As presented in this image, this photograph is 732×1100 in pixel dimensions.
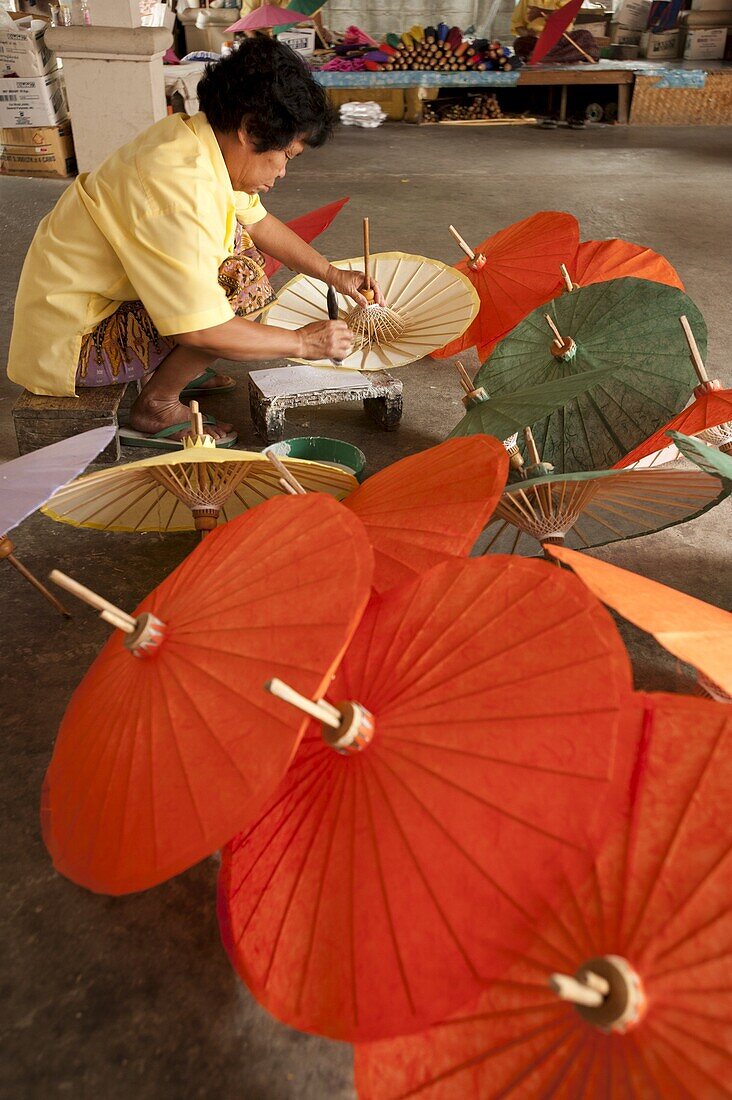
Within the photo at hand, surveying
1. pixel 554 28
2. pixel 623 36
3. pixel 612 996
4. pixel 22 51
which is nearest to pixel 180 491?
pixel 612 996

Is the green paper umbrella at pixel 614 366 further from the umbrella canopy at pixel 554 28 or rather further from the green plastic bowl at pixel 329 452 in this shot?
the umbrella canopy at pixel 554 28

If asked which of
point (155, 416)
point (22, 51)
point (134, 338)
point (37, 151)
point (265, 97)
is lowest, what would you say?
point (155, 416)

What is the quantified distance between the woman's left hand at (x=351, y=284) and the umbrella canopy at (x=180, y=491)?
0.83 m

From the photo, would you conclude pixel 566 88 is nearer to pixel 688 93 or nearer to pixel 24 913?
pixel 688 93

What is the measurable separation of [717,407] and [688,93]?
274 inches

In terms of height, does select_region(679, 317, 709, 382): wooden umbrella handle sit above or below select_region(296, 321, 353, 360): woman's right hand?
above

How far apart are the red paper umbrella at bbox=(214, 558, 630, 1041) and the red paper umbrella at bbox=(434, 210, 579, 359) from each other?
5.07 ft

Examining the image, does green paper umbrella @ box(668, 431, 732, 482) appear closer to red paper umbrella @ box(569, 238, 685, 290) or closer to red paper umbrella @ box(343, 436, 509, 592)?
red paper umbrella @ box(343, 436, 509, 592)

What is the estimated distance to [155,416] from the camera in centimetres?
275

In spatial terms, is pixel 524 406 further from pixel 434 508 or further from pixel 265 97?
pixel 265 97

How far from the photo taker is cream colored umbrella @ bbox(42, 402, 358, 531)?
1.72 m

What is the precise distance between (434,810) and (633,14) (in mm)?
10077

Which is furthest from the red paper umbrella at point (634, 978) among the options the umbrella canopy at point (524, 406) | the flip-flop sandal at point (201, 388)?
the flip-flop sandal at point (201, 388)

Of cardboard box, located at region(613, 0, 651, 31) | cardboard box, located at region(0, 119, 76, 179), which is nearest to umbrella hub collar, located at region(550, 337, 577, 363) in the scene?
cardboard box, located at region(0, 119, 76, 179)
